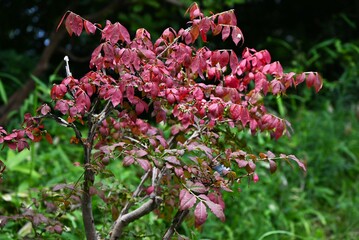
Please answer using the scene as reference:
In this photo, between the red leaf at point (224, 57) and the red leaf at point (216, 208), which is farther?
the red leaf at point (224, 57)

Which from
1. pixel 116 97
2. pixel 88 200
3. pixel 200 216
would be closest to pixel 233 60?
pixel 116 97

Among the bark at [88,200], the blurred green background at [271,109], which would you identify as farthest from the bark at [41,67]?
the bark at [88,200]

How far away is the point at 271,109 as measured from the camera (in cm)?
460

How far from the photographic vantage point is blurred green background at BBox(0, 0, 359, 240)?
3.46m

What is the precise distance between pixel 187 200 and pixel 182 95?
0.41m

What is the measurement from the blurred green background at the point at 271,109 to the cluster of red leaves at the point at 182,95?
439 millimetres

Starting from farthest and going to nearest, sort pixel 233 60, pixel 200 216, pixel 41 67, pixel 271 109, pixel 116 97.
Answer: pixel 41 67
pixel 271 109
pixel 233 60
pixel 116 97
pixel 200 216

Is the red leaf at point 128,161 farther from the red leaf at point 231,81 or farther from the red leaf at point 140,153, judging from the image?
the red leaf at point 231,81

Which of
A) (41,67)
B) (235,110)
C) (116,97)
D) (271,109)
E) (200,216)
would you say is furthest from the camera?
(41,67)

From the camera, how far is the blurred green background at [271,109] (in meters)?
3.46

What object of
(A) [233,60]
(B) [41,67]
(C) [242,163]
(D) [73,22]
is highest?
(D) [73,22]

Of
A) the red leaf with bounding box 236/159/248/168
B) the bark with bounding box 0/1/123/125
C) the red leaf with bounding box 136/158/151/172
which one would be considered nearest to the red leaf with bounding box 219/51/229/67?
the red leaf with bounding box 236/159/248/168

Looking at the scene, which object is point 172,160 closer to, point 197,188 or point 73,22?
point 197,188

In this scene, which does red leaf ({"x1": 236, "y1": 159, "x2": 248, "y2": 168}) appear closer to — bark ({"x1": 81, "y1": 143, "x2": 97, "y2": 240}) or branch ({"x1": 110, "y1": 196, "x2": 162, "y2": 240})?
branch ({"x1": 110, "y1": 196, "x2": 162, "y2": 240})
